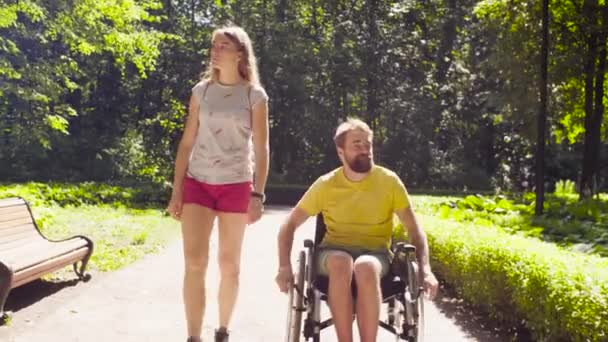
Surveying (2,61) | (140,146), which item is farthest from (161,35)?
(140,146)

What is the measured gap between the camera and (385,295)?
418 cm

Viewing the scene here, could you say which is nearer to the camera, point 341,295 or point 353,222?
point 341,295

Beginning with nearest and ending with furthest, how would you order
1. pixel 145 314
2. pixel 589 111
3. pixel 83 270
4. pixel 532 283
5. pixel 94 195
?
pixel 532 283, pixel 145 314, pixel 83 270, pixel 589 111, pixel 94 195

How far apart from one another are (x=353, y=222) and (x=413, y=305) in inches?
27.7

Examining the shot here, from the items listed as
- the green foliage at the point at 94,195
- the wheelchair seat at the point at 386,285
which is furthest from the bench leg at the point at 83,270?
the green foliage at the point at 94,195

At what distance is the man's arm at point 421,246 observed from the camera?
12.8 feet

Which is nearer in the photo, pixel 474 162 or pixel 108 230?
pixel 108 230

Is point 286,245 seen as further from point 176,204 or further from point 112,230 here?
point 112,230

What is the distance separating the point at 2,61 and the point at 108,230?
3496mm

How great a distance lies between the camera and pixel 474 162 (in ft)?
110

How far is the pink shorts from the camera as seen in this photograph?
14.0 ft

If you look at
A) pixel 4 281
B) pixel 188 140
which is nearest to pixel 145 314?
pixel 4 281

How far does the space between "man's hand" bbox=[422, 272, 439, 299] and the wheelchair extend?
0.06 meters

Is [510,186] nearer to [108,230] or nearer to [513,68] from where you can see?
[513,68]
